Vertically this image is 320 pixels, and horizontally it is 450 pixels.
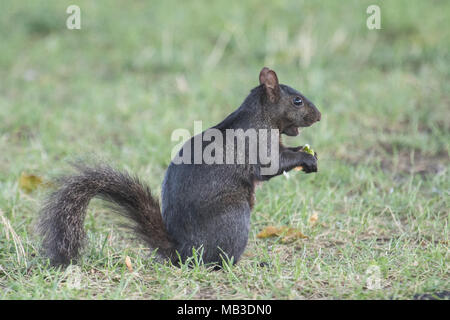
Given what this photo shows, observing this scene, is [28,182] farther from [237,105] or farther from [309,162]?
[237,105]

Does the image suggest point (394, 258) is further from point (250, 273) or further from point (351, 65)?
point (351, 65)

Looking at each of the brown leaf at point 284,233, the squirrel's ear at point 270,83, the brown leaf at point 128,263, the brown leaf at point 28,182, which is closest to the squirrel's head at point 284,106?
the squirrel's ear at point 270,83

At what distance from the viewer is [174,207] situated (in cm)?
287

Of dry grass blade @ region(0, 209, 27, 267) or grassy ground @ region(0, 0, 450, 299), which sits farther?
dry grass blade @ region(0, 209, 27, 267)

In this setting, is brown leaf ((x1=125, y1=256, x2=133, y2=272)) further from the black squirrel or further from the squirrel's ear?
the squirrel's ear

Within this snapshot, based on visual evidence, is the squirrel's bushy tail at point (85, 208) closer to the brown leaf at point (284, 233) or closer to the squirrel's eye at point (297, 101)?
the brown leaf at point (284, 233)

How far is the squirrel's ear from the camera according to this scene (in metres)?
2.99

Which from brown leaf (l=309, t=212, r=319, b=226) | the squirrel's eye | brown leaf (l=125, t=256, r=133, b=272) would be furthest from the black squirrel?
brown leaf (l=309, t=212, r=319, b=226)

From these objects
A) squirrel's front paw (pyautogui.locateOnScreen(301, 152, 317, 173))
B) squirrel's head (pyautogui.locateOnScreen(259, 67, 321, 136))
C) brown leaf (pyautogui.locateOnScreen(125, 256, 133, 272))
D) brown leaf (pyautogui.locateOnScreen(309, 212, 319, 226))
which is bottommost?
brown leaf (pyautogui.locateOnScreen(125, 256, 133, 272))

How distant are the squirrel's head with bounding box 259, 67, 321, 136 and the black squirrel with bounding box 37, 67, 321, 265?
153mm

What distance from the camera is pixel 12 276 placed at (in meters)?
2.83

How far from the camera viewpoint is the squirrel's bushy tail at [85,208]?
2.75m
